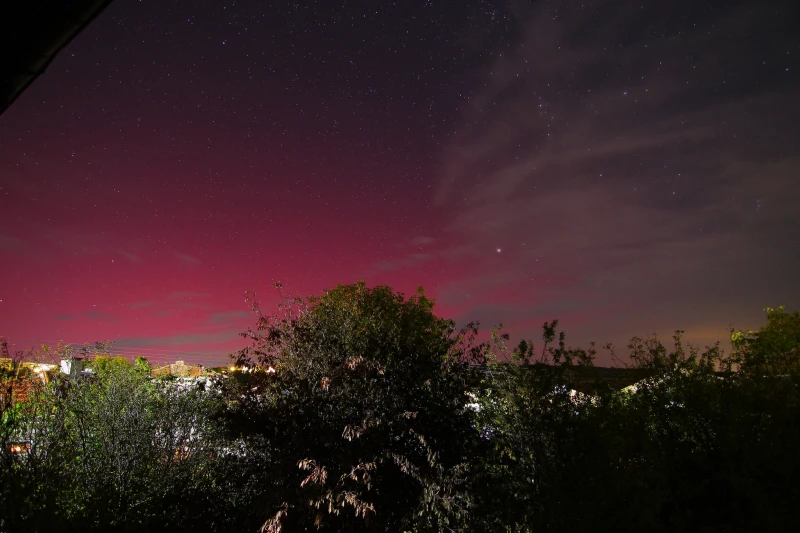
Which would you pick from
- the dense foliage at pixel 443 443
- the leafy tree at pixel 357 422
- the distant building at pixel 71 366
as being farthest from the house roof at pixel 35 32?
the distant building at pixel 71 366

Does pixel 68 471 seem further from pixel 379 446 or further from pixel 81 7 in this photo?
pixel 81 7

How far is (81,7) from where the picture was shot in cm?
211

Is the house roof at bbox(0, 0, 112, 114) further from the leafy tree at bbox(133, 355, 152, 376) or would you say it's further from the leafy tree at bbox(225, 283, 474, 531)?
the leafy tree at bbox(133, 355, 152, 376)

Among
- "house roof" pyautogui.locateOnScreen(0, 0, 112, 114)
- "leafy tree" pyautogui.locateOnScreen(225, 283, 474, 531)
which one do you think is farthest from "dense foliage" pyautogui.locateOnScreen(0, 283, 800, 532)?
"house roof" pyautogui.locateOnScreen(0, 0, 112, 114)

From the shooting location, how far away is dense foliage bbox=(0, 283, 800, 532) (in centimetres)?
639

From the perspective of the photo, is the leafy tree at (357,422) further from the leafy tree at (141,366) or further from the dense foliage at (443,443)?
the leafy tree at (141,366)

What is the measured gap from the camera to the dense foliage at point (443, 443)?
251 inches

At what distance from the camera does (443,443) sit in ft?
31.6

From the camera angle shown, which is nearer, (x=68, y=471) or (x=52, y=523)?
(x=52, y=523)

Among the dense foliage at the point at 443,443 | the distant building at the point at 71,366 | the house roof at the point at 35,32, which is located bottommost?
the dense foliage at the point at 443,443

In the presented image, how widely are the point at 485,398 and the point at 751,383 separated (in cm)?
508

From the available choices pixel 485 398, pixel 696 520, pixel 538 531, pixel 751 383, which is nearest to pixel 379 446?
pixel 485 398

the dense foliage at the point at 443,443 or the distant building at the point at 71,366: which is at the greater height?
the distant building at the point at 71,366

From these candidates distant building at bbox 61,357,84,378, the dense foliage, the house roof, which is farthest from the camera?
distant building at bbox 61,357,84,378
